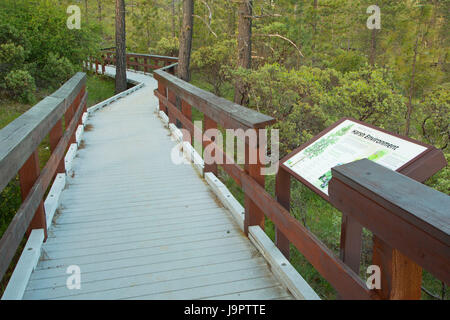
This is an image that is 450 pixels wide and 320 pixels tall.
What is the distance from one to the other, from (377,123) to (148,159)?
13.6 ft

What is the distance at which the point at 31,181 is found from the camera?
318 cm

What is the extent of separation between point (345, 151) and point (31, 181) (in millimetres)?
2309

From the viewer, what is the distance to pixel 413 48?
16.1 meters

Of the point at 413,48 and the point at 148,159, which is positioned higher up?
the point at 413,48

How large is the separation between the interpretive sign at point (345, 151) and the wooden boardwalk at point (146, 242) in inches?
30.6

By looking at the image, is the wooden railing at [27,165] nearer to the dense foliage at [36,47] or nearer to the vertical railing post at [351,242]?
the vertical railing post at [351,242]

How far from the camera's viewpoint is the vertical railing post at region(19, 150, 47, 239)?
10.2 feet

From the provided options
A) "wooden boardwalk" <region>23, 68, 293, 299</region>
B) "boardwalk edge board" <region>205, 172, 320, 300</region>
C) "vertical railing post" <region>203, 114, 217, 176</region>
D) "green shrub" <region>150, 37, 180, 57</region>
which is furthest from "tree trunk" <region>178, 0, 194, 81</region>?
"green shrub" <region>150, 37, 180, 57</region>

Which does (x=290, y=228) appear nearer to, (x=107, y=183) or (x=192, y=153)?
(x=107, y=183)

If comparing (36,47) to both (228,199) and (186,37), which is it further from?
(228,199)

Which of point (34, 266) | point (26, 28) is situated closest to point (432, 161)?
point (34, 266)

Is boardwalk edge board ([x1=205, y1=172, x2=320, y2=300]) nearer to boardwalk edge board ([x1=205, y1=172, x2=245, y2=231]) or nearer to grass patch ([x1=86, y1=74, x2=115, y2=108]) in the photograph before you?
boardwalk edge board ([x1=205, y1=172, x2=245, y2=231])

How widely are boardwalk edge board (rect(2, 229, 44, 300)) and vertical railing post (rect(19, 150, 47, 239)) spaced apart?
0.07 meters

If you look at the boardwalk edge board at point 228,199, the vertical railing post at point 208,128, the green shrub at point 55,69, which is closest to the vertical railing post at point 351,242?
the boardwalk edge board at point 228,199
